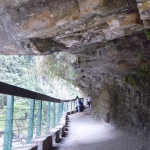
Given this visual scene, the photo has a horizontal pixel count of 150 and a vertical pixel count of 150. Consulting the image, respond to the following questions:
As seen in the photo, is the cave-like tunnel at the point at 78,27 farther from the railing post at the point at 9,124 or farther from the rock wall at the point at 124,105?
the rock wall at the point at 124,105

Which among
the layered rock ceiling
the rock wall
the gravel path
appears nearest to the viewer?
the layered rock ceiling

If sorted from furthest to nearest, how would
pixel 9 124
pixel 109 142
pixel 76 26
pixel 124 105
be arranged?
pixel 124 105
pixel 109 142
pixel 76 26
pixel 9 124

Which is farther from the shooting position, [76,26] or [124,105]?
[124,105]

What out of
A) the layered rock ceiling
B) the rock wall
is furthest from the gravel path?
the layered rock ceiling

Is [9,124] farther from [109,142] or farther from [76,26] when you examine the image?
[109,142]

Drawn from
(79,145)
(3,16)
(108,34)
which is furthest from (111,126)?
(3,16)

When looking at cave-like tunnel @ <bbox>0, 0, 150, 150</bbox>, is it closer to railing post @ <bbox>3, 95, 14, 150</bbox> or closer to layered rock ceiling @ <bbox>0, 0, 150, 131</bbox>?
layered rock ceiling @ <bbox>0, 0, 150, 131</bbox>

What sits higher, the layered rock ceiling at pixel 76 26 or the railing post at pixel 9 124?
the layered rock ceiling at pixel 76 26

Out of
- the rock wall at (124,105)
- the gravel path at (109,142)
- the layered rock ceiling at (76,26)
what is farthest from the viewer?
the rock wall at (124,105)

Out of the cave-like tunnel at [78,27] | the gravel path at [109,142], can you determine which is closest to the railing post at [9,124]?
the cave-like tunnel at [78,27]

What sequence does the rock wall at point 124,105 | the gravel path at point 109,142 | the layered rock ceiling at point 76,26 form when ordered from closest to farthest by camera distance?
the layered rock ceiling at point 76,26 → the gravel path at point 109,142 → the rock wall at point 124,105

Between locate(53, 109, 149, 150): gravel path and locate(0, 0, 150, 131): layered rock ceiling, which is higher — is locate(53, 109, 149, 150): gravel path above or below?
below

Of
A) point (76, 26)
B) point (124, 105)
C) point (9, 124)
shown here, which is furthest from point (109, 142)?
point (76, 26)

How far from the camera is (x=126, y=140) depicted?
23.9 ft
